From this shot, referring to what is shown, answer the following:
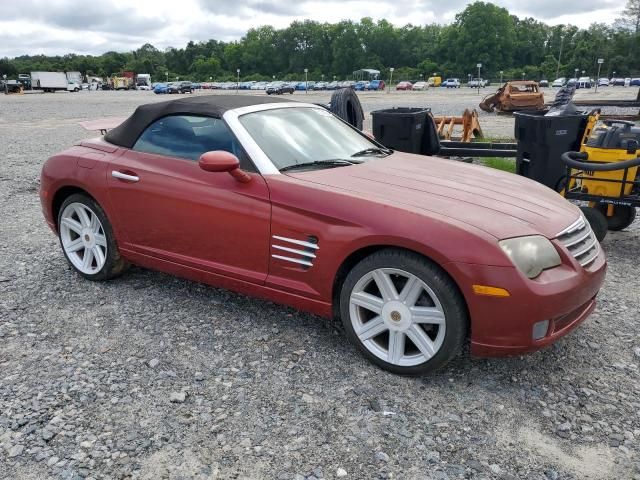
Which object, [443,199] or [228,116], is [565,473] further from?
[228,116]

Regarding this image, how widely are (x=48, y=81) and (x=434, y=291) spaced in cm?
8033

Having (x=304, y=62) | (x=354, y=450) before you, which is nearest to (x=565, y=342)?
(x=354, y=450)

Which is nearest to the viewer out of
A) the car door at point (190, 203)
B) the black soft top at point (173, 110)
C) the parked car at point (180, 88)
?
the car door at point (190, 203)

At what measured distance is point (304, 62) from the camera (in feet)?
467

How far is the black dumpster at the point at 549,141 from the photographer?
582 cm

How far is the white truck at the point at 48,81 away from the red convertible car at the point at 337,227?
7756 centimetres

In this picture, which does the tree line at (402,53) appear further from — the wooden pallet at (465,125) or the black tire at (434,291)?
the black tire at (434,291)

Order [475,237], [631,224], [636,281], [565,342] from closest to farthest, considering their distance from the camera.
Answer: [475,237]
[565,342]
[636,281]
[631,224]

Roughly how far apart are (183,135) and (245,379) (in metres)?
1.81

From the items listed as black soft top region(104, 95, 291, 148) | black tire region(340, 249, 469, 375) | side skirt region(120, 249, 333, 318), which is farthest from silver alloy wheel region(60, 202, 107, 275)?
black tire region(340, 249, 469, 375)

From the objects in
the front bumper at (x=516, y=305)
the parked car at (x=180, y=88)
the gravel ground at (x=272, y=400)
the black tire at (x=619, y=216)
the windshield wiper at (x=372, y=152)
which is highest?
the windshield wiper at (x=372, y=152)

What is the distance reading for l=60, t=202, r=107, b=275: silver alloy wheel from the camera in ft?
14.5

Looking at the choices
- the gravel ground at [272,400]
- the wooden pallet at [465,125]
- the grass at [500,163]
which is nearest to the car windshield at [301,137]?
the gravel ground at [272,400]

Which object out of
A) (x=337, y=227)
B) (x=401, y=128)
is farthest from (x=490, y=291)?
(x=401, y=128)
